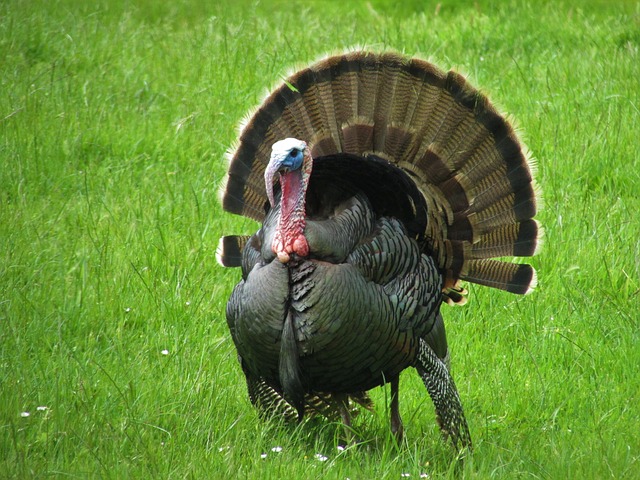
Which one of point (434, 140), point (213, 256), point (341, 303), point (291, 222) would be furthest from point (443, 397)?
point (213, 256)

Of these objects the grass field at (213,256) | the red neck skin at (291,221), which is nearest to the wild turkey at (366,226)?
the red neck skin at (291,221)

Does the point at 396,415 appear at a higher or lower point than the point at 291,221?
lower

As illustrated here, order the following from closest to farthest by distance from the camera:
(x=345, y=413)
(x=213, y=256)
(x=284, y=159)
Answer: (x=284, y=159), (x=345, y=413), (x=213, y=256)

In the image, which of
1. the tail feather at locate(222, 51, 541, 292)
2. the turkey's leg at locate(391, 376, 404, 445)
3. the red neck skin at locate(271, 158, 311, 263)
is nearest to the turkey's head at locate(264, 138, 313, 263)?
the red neck skin at locate(271, 158, 311, 263)

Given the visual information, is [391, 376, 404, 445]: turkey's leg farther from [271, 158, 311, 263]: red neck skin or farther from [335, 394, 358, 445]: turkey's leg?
[271, 158, 311, 263]: red neck skin

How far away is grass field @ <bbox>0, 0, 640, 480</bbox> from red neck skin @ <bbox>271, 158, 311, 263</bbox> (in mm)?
863

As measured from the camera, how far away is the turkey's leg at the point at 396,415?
4586 millimetres

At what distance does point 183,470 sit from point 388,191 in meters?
1.52

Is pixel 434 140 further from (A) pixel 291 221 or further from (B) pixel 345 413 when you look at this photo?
(B) pixel 345 413

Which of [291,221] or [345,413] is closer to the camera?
[291,221]

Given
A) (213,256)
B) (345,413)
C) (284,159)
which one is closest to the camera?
(284,159)

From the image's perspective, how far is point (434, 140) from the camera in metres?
4.69

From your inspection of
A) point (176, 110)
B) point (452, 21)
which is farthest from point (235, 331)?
point (452, 21)

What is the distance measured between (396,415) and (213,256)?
1.84 meters
